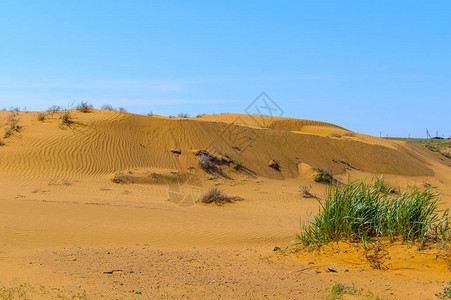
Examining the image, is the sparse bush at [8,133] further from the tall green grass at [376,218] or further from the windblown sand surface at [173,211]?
the tall green grass at [376,218]

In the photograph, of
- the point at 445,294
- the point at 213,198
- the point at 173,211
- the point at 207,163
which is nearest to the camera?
the point at 445,294

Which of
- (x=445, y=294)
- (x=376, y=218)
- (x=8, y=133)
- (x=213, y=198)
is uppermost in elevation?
(x=8, y=133)

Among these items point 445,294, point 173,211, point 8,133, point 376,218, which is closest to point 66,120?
point 8,133

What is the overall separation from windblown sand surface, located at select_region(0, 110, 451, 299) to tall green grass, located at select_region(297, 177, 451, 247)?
0.30m

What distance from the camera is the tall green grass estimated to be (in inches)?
263

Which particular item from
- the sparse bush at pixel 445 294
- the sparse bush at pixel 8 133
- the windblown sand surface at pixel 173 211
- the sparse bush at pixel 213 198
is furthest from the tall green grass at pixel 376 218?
the sparse bush at pixel 8 133

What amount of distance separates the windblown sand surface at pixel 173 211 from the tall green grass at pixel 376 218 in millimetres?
301

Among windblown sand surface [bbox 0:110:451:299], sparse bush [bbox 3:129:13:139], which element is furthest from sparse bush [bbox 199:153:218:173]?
sparse bush [bbox 3:129:13:139]

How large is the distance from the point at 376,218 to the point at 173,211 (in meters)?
6.74

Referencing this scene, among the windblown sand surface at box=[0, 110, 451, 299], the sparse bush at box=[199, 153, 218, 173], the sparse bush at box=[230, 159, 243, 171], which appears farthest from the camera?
the sparse bush at box=[230, 159, 243, 171]

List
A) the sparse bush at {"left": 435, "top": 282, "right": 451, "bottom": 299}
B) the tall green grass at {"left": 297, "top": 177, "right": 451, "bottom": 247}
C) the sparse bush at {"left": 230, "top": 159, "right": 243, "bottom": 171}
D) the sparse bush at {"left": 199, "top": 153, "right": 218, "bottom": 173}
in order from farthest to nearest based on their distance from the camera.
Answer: the sparse bush at {"left": 230, "top": 159, "right": 243, "bottom": 171} → the sparse bush at {"left": 199, "top": 153, "right": 218, "bottom": 173} → the tall green grass at {"left": 297, "top": 177, "right": 451, "bottom": 247} → the sparse bush at {"left": 435, "top": 282, "right": 451, "bottom": 299}

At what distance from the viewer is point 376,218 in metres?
6.93

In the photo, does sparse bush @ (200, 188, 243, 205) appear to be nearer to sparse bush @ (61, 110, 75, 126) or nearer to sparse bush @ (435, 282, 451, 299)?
sparse bush @ (61, 110, 75, 126)

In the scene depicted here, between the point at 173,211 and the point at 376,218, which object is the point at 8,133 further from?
the point at 376,218
